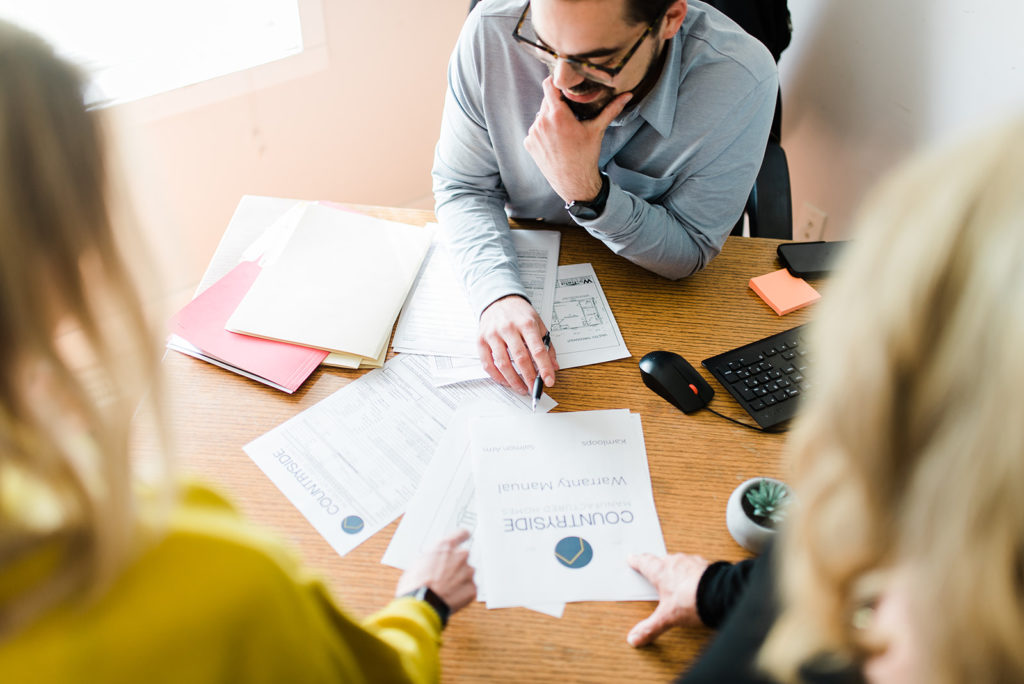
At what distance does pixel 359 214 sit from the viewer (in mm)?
1322

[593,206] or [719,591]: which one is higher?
[593,206]

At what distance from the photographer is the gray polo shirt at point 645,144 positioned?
120 centimetres

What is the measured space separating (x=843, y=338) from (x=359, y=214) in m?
1.01

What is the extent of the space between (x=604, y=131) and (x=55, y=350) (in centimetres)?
95

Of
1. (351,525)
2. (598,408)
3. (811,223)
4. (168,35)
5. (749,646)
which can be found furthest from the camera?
(811,223)

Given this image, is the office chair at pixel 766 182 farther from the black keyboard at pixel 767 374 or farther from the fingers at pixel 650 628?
the fingers at pixel 650 628

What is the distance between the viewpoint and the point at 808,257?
1.30 m

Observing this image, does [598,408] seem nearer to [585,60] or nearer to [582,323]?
[582,323]

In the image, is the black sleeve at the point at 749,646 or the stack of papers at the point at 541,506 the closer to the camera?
the black sleeve at the point at 749,646

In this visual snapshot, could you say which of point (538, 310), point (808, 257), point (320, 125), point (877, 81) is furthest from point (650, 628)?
point (320, 125)

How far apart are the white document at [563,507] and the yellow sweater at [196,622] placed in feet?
0.98

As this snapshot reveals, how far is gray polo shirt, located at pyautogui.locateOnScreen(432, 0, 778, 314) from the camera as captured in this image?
120cm

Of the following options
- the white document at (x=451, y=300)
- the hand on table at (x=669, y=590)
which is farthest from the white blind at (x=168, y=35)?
the hand on table at (x=669, y=590)

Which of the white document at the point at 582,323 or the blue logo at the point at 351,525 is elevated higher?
the white document at the point at 582,323
